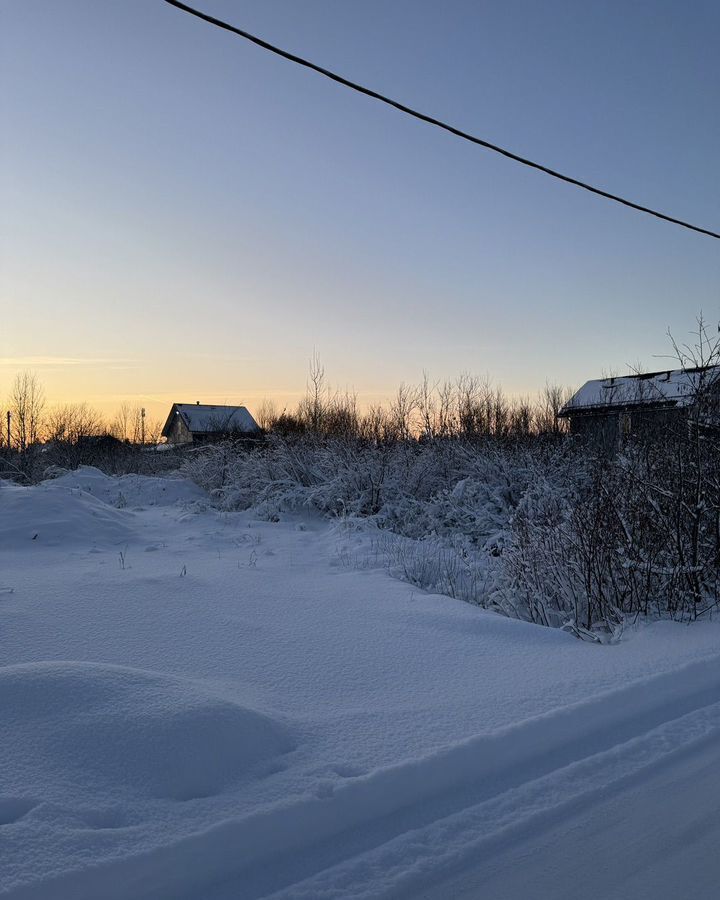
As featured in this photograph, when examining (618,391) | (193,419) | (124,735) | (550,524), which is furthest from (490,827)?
(193,419)

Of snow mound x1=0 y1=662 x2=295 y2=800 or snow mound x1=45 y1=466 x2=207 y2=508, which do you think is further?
snow mound x1=45 y1=466 x2=207 y2=508

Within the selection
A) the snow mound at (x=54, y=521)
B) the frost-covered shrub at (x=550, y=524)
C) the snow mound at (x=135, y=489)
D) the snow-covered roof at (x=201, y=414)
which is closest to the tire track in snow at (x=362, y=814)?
the frost-covered shrub at (x=550, y=524)

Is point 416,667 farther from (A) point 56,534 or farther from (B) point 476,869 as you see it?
(A) point 56,534

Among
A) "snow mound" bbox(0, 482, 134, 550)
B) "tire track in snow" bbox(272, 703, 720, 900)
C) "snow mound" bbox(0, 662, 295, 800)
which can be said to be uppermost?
"snow mound" bbox(0, 482, 134, 550)

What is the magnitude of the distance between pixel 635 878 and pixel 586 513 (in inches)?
190

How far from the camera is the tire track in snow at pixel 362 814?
5.97ft

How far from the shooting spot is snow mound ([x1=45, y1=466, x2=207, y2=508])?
50.5 feet

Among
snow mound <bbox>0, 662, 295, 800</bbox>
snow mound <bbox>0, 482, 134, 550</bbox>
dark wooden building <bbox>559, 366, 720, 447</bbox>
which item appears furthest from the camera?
dark wooden building <bbox>559, 366, 720, 447</bbox>

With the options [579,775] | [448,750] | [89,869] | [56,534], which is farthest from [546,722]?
[56,534]

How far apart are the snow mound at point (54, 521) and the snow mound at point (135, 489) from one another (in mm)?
4650

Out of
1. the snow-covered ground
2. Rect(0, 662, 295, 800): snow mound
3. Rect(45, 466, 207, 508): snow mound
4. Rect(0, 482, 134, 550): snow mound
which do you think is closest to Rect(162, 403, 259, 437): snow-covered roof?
Rect(45, 466, 207, 508): snow mound

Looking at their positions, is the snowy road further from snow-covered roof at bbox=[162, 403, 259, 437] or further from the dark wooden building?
snow-covered roof at bbox=[162, 403, 259, 437]

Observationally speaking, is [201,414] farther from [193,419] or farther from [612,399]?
[612,399]

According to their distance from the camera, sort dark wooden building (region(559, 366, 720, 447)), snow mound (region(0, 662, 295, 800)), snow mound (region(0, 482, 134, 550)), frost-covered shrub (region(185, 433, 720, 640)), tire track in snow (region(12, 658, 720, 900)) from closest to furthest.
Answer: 1. tire track in snow (region(12, 658, 720, 900))
2. snow mound (region(0, 662, 295, 800))
3. frost-covered shrub (region(185, 433, 720, 640))
4. snow mound (region(0, 482, 134, 550))
5. dark wooden building (region(559, 366, 720, 447))
